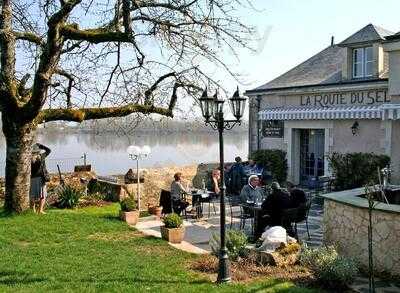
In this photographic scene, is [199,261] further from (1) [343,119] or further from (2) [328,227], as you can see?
(1) [343,119]

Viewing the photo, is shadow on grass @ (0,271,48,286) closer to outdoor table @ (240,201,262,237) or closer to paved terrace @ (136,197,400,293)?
paved terrace @ (136,197,400,293)

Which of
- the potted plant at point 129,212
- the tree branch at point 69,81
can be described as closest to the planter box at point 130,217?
the potted plant at point 129,212

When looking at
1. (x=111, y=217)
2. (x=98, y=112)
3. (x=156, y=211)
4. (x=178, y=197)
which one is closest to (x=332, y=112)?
(x=178, y=197)

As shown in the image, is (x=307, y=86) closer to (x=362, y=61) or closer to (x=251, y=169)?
(x=362, y=61)

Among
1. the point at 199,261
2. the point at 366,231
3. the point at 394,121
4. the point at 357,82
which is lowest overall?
the point at 199,261

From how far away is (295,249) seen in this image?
9250 millimetres

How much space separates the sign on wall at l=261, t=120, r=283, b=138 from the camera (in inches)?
869

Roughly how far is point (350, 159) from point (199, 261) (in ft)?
32.3

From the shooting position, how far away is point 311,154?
68.9 feet

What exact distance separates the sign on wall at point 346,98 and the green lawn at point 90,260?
10216 millimetres

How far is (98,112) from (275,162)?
9.01 m

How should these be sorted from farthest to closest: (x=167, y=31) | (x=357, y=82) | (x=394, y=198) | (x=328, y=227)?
1. (x=357, y=82)
2. (x=167, y=31)
3. (x=394, y=198)
4. (x=328, y=227)

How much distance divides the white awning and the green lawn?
8903 mm

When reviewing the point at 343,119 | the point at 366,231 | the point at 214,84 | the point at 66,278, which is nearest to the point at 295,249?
the point at 366,231
